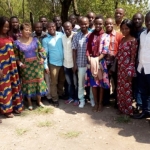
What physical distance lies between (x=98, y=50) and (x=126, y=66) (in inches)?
24.7

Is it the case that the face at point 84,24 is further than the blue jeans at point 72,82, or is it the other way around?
the blue jeans at point 72,82

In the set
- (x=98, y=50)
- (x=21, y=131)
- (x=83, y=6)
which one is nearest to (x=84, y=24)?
(x=98, y=50)

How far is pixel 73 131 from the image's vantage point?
13.0 ft

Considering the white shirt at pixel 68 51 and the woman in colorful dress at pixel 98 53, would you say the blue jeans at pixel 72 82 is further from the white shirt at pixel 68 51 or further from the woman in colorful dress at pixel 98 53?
the woman in colorful dress at pixel 98 53

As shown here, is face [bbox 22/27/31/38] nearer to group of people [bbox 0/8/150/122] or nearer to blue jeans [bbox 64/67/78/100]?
group of people [bbox 0/8/150/122]

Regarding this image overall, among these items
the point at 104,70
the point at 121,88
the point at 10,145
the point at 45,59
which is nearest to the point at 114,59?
the point at 104,70

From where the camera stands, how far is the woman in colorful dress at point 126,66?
4.00 m

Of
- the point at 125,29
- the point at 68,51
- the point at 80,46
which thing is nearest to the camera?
the point at 125,29

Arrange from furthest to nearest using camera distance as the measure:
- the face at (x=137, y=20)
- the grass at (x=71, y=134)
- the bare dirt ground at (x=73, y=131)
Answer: the face at (x=137, y=20) → the grass at (x=71, y=134) → the bare dirt ground at (x=73, y=131)

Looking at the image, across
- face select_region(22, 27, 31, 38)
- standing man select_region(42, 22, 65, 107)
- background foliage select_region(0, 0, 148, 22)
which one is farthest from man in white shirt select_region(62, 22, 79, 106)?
background foliage select_region(0, 0, 148, 22)

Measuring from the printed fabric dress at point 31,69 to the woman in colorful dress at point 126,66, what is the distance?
5.22 ft

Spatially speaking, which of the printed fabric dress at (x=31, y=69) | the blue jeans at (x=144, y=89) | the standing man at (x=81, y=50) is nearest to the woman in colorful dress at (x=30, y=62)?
the printed fabric dress at (x=31, y=69)

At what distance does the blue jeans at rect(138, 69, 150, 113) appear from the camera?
3.92 meters

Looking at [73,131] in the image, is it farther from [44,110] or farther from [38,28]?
[38,28]
